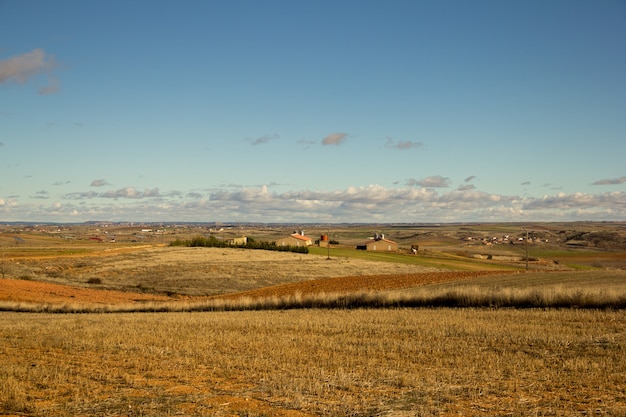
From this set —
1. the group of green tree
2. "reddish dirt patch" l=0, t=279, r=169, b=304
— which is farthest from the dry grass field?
the group of green tree

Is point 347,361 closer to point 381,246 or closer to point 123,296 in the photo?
point 123,296

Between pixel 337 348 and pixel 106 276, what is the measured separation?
64.8m

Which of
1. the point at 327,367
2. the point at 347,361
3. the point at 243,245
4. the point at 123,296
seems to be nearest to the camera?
the point at 327,367

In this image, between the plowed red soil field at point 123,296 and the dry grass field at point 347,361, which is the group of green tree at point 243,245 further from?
the dry grass field at point 347,361

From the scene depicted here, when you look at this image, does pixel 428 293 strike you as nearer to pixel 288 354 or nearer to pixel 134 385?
pixel 288 354

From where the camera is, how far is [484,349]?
17688mm

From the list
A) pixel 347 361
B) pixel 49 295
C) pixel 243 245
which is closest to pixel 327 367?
pixel 347 361

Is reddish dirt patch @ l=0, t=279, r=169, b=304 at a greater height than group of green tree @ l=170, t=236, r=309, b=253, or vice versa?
group of green tree @ l=170, t=236, r=309, b=253

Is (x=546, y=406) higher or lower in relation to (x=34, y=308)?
higher

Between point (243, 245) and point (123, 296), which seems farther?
point (243, 245)

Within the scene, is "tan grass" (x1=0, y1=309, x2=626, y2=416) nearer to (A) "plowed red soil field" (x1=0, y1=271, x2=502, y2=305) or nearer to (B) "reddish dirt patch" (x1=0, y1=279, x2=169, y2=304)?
(B) "reddish dirt patch" (x1=0, y1=279, x2=169, y2=304)

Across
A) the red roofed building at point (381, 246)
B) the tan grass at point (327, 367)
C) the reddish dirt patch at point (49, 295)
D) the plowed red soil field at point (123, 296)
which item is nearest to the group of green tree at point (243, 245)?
the red roofed building at point (381, 246)

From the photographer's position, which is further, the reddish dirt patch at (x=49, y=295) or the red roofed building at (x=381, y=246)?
the red roofed building at (x=381, y=246)

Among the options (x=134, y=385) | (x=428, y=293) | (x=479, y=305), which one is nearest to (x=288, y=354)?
(x=134, y=385)
